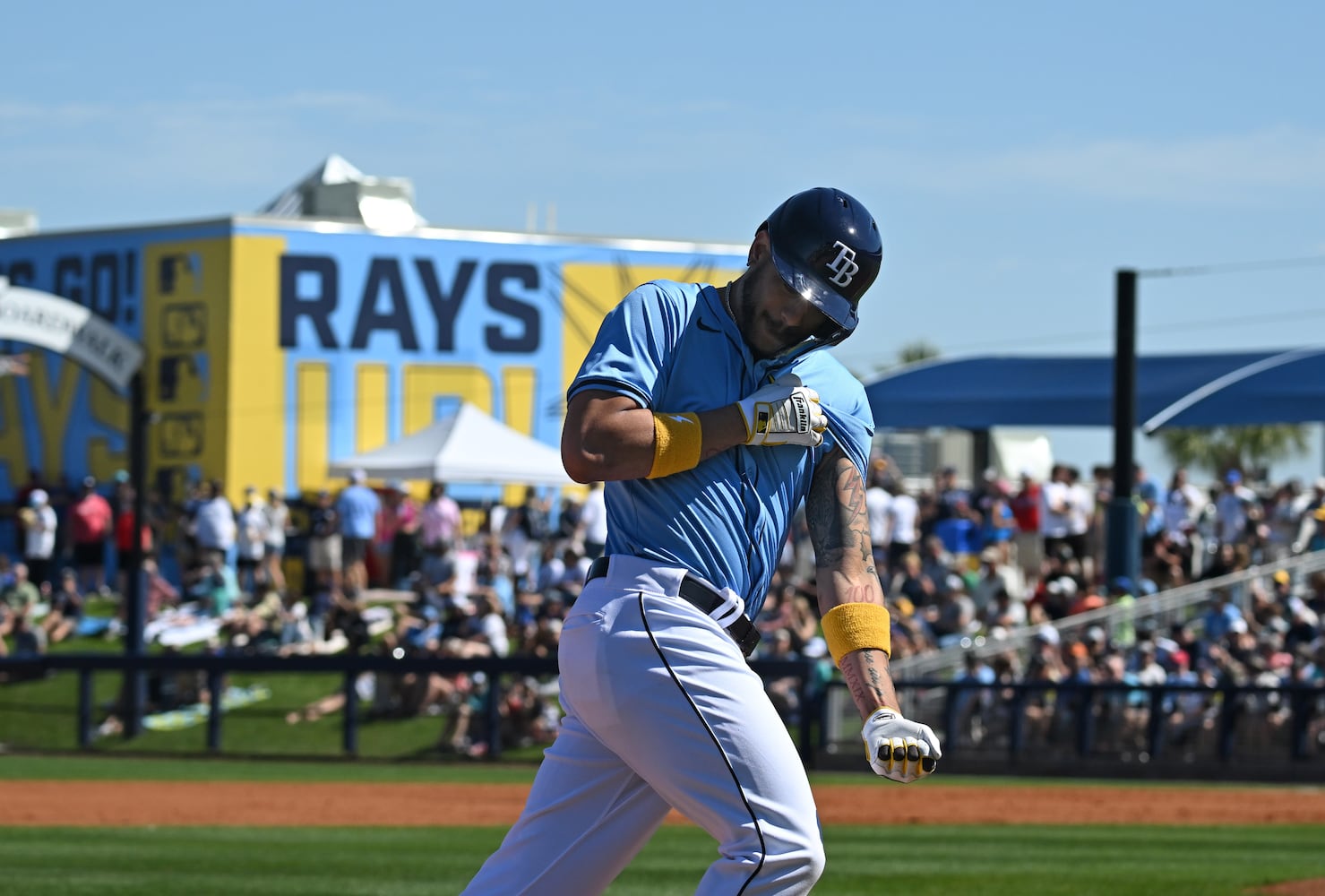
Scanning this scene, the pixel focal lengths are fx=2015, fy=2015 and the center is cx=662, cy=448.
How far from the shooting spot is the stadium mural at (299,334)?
103ft

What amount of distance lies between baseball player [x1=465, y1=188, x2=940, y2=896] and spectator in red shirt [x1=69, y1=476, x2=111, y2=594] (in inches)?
950

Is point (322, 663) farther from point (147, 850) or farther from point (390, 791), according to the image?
point (147, 850)

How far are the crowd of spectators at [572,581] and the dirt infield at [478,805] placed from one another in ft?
4.85

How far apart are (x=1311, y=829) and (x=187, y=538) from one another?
663 inches

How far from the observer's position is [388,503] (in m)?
26.2

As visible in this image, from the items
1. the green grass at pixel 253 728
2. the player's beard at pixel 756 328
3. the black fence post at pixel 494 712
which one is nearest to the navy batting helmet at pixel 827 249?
the player's beard at pixel 756 328

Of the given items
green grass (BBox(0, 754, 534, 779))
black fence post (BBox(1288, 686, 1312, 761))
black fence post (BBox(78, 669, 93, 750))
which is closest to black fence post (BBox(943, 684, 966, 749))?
black fence post (BBox(1288, 686, 1312, 761))

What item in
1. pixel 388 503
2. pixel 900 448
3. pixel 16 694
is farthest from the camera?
pixel 900 448

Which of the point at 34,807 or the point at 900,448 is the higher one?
the point at 900,448

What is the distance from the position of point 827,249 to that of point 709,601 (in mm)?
787

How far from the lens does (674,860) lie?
37.6 feet

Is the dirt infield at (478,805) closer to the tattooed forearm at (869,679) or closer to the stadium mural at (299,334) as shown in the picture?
the tattooed forearm at (869,679)

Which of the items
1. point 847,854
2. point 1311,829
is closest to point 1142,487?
point 1311,829

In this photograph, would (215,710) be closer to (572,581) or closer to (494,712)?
(494,712)
